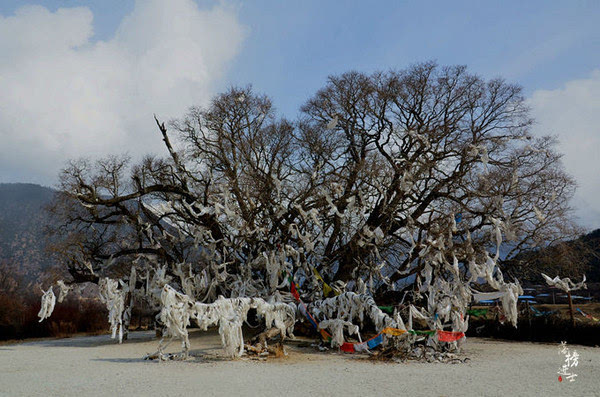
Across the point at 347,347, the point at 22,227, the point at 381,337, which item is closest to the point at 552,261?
the point at 381,337

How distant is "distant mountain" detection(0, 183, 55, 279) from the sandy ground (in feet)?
114

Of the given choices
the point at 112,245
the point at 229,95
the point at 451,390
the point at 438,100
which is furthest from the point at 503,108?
the point at 112,245

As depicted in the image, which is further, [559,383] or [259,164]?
[259,164]

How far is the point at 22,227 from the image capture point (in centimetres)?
8119

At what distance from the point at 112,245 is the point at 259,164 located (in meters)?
8.36

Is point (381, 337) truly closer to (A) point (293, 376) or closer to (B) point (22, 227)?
(A) point (293, 376)

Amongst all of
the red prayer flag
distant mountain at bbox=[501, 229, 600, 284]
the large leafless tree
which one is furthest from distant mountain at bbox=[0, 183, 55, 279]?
distant mountain at bbox=[501, 229, 600, 284]

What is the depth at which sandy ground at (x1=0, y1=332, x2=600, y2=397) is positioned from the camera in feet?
24.4

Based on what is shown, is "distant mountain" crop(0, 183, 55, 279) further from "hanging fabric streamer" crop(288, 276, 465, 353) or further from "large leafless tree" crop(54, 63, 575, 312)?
"hanging fabric streamer" crop(288, 276, 465, 353)

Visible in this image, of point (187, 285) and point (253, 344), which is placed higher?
point (187, 285)

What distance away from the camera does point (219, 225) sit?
17656 mm

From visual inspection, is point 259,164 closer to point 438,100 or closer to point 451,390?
point 438,100

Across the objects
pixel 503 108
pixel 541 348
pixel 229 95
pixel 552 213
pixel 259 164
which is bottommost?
pixel 541 348

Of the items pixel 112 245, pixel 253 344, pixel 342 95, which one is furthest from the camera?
pixel 112 245
